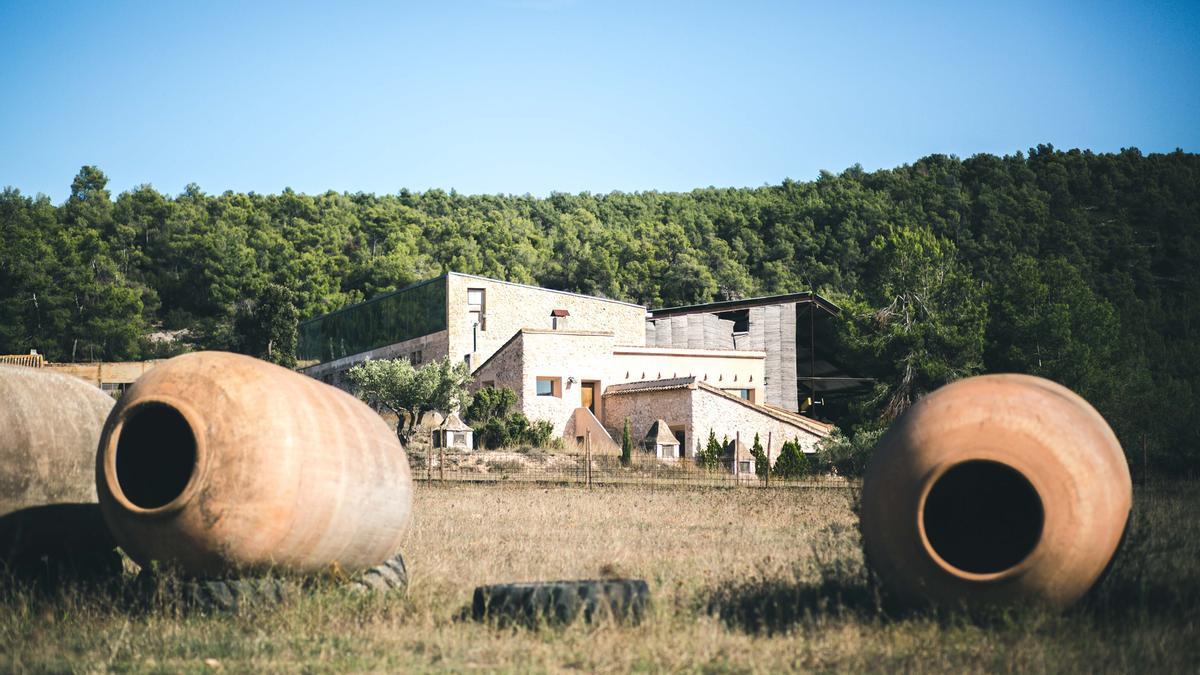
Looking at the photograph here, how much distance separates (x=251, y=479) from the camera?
31.2ft

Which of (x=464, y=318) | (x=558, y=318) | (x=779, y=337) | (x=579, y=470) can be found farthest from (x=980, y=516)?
(x=779, y=337)

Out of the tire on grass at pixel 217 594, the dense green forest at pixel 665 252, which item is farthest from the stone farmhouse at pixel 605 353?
the tire on grass at pixel 217 594

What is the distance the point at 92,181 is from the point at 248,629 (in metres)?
128

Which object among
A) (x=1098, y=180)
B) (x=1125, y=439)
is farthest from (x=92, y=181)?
(x=1125, y=439)

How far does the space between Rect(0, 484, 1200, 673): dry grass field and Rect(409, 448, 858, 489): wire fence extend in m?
16.0

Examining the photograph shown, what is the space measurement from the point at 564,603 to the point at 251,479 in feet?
9.64

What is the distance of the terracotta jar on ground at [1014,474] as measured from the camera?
8523 millimetres

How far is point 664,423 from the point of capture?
49.2m

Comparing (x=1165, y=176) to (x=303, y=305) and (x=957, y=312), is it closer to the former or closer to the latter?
(x=957, y=312)

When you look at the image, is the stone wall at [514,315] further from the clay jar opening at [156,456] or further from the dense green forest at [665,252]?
the clay jar opening at [156,456]

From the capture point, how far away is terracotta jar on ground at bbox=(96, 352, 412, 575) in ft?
31.2

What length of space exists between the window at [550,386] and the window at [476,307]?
603 centimetres

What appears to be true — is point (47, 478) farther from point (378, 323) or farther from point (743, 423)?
point (378, 323)

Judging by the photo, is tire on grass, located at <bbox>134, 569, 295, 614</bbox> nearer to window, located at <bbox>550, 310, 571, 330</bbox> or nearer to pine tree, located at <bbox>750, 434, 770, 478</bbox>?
pine tree, located at <bbox>750, 434, 770, 478</bbox>
